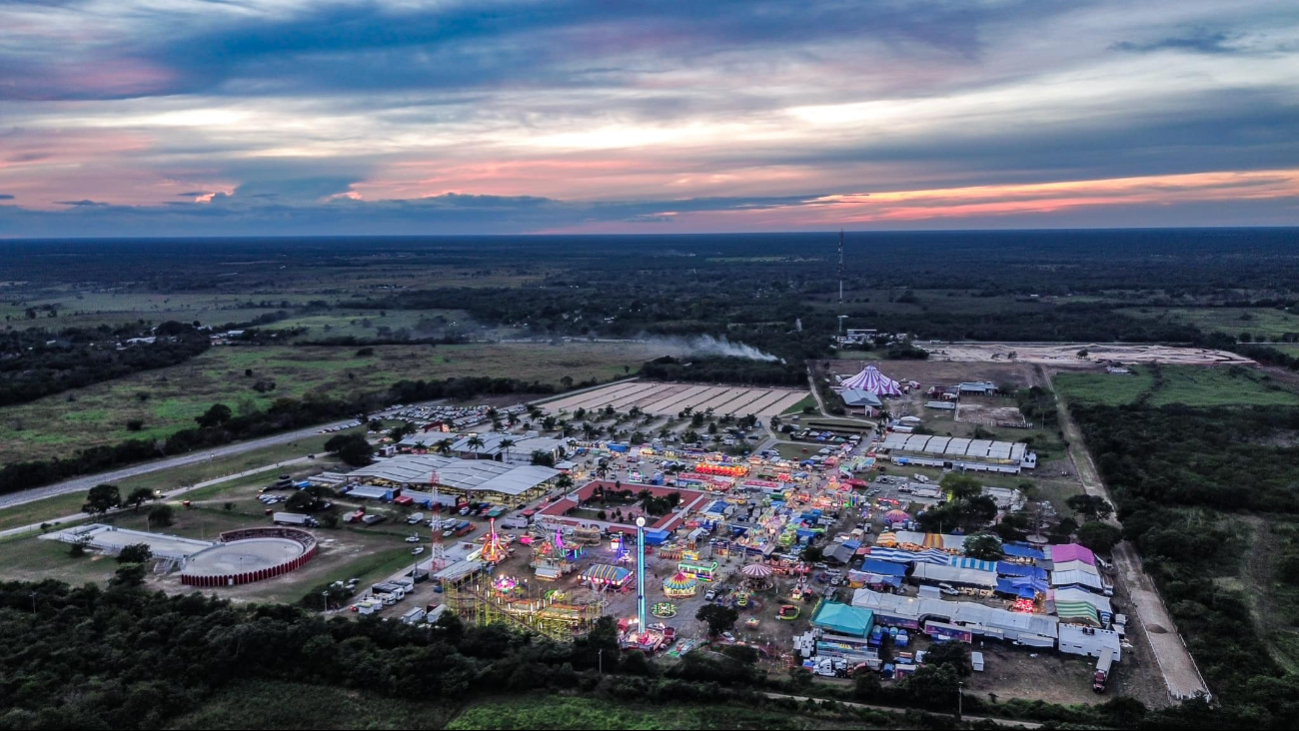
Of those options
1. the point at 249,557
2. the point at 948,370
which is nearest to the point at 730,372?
the point at 948,370

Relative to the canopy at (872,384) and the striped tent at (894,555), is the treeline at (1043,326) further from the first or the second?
the striped tent at (894,555)

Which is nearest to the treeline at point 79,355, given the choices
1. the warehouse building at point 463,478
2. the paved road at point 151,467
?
the paved road at point 151,467

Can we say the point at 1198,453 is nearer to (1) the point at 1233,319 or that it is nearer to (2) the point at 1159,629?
(2) the point at 1159,629

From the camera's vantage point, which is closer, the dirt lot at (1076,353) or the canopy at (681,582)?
the canopy at (681,582)

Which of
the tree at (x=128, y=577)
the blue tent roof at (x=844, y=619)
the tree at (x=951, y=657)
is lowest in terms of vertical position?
the tree at (x=951, y=657)

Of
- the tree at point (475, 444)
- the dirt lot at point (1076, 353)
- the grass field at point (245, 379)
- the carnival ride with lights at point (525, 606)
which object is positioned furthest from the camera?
the dirt lot at point (1076, 353)

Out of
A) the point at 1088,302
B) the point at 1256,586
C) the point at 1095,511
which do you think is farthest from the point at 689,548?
the point at 1088,302
